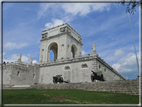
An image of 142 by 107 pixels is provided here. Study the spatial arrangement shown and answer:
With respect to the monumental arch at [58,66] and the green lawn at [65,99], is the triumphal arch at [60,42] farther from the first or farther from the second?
the green lawn at [65,99]

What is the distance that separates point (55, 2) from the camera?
6.08 metres

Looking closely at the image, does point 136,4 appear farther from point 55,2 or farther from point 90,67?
point 90,67

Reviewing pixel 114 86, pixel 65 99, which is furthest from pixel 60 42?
pixel 65 99

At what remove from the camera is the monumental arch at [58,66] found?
24.8 m

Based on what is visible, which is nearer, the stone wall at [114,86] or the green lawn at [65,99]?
the green lawn at [65,99]

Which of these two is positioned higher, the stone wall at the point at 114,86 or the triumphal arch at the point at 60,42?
the triumphal arch at the point at 60,42

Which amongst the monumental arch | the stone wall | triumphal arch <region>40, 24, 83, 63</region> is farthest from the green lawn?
triumphal arch <region>40, 24, 83, 63</region>

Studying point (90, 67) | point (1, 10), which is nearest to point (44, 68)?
point (90, 67)

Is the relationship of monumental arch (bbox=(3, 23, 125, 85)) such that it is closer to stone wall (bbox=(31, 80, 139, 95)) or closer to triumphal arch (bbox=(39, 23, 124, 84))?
triumphal arch (bbox=(39, 23, 124, 84))

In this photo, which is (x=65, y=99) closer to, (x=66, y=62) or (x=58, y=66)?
(x=66, y=62)

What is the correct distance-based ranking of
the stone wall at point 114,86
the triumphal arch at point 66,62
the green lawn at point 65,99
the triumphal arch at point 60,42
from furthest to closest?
the triumphal arch at point 60,42 → the triumphal arch at point 66,62 → the stone wall at point 114,86 → the green lawn at point 65,99

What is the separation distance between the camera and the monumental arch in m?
24.8

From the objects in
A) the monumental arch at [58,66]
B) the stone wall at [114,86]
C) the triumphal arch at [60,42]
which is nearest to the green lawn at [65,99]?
the stone wall at [114,86]

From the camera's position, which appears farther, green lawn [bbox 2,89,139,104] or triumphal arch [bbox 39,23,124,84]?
triumphal arch [bbox 39,23,124,84]
